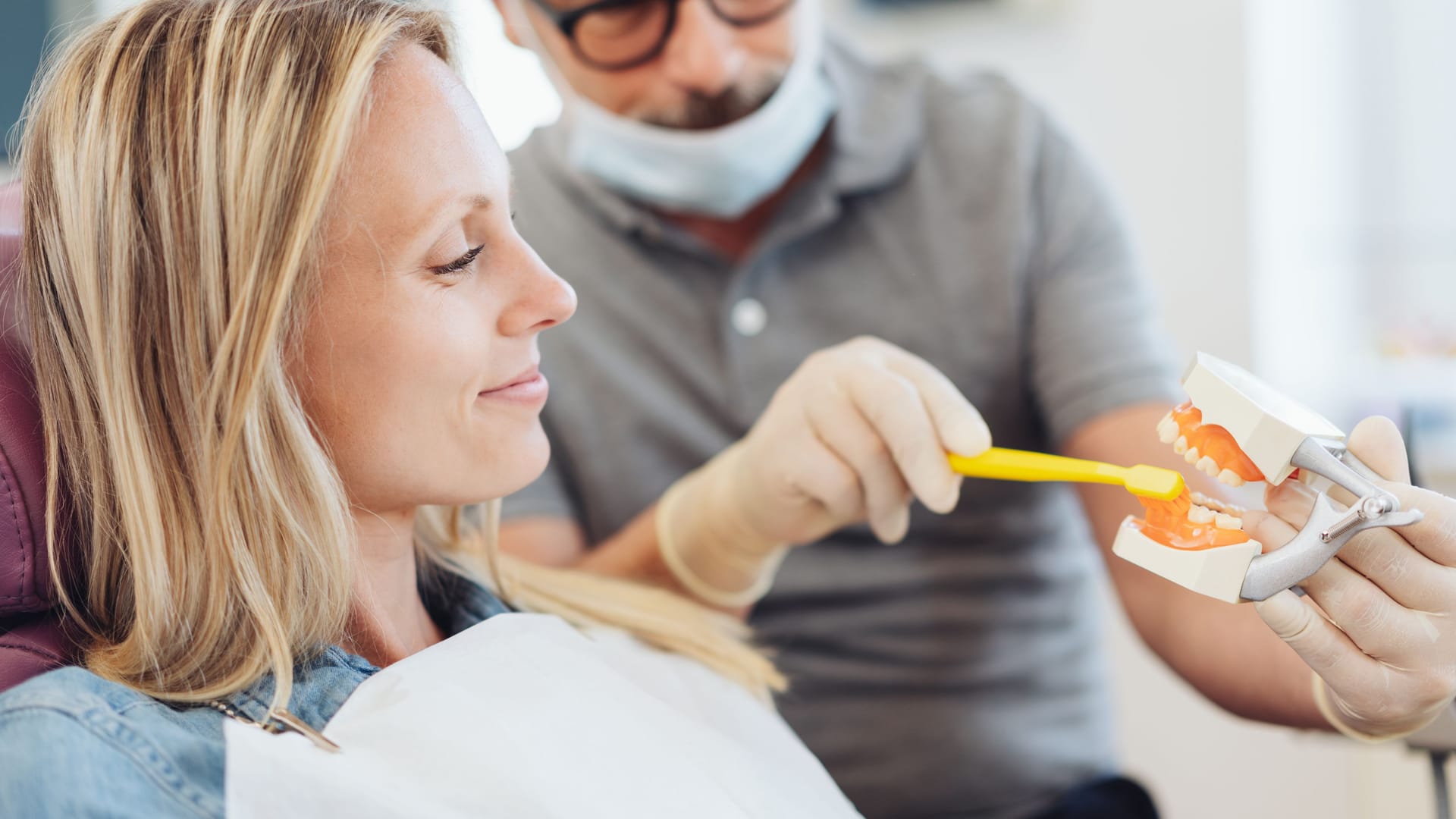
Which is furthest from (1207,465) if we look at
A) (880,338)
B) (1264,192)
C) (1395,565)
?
(1264,192)

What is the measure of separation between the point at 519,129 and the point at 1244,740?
1.56m

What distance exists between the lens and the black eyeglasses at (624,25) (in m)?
1.07

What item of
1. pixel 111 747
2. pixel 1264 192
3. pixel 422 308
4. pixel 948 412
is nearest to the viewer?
pixel 111 747

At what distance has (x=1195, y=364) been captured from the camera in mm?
636

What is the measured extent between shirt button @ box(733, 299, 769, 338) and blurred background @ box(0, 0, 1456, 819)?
0.92m

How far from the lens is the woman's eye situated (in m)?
0.69

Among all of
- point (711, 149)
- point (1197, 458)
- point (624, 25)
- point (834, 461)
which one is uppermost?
point (624, 25)

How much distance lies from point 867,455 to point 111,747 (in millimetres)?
557

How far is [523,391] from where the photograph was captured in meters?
0.76

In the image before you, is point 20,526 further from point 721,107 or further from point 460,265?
point 721,107

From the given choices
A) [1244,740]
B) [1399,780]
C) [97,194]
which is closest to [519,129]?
[97,194]

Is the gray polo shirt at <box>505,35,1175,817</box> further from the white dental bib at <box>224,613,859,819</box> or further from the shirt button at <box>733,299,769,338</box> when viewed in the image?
the white dental bib at <box>224,613,859,819</box>

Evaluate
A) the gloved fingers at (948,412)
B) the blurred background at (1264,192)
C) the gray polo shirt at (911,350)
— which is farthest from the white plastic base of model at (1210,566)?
the blurred background at (1264,192)

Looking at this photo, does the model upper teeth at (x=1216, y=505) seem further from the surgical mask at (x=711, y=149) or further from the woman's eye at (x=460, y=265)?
the surgical mask at (x=711, y=149)
